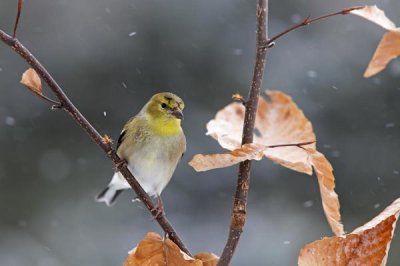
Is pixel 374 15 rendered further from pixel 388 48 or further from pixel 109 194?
pixel 109 194

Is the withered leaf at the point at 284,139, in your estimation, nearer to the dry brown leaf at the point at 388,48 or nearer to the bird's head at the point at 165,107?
the dry brown leaf at the point at 388,48

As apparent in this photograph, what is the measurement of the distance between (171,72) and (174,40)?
1.15 ft

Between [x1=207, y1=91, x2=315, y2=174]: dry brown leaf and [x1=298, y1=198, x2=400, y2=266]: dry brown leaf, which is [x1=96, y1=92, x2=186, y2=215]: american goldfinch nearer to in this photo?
[x1=207, y1=91, x2=315, y2=174]: dry brown leaf

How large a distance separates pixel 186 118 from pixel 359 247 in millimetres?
4841

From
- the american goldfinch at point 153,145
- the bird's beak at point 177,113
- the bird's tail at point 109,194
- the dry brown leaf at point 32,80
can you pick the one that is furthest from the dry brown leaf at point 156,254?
the bird's tail at point 109,194

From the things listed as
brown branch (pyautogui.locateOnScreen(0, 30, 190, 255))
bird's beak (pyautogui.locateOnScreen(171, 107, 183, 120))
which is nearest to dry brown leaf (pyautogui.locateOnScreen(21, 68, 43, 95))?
brown branch (pyautogui.locateOnScreen(0, 30, 190, 255))

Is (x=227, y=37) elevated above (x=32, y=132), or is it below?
above

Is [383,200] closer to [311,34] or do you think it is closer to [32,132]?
[311,34]

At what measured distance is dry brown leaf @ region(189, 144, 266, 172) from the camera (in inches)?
36.7

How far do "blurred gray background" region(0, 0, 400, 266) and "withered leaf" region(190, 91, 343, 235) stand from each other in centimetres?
410

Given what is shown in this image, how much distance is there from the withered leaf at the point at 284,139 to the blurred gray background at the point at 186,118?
4097 mm

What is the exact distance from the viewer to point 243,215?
1022 mm

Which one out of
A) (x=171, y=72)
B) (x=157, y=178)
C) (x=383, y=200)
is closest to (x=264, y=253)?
(x=383, y=200)

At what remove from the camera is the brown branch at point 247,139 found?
101 cm
